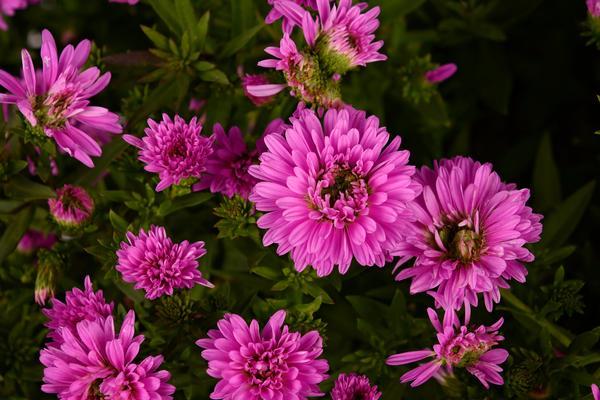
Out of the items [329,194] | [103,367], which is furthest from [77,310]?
[329,194]

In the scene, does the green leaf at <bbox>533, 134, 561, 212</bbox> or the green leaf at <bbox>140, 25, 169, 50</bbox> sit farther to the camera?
the green leaf at <bbox>533, 134, 561, 212</bbox>

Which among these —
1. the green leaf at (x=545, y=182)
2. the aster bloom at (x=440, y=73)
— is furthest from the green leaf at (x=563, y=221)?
the aster bloom at (x=440, y=73)

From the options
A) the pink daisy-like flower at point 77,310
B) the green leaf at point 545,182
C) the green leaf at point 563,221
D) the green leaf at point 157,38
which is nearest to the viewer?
the pink daisy-like flower at point 77,310

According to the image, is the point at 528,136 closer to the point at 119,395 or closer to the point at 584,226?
the point at 584,226

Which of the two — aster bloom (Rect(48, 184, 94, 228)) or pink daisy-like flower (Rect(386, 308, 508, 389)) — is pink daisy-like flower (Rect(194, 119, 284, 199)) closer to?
aster bloom (Rect(48, 184, 94, 228))

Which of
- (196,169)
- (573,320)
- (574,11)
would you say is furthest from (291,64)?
(574,11)

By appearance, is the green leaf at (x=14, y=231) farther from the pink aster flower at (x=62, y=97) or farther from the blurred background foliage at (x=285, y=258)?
the pink aster flower at (x=62, y=97)

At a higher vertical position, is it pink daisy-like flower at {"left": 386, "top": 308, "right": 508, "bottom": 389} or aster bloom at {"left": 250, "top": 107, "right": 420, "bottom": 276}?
aster bloom at {"left": 250, "top": 107, "right": 420, "bottom": 276}

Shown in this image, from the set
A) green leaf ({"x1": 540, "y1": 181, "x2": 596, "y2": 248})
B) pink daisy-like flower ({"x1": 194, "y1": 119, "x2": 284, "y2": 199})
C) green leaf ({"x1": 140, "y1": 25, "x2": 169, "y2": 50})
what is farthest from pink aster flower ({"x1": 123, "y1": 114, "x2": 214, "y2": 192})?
green leaf ({"x1": 540, "y1": 181, "x2": 596, "y2": 248})
